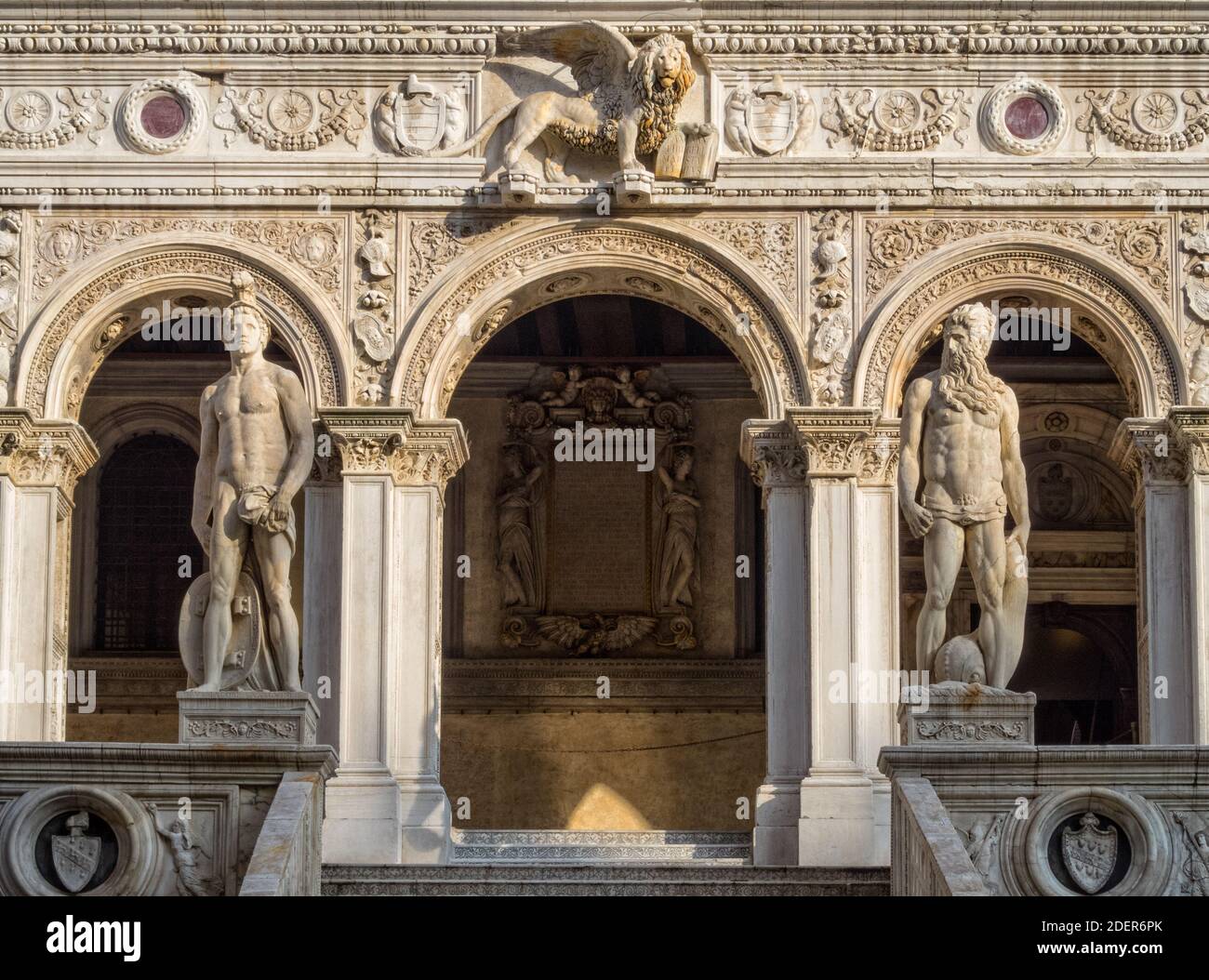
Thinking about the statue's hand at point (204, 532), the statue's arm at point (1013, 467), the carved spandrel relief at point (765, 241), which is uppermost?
the carved spandrel relief at point (765, 241)

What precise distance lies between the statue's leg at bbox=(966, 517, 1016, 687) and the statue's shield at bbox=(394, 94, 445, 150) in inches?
289

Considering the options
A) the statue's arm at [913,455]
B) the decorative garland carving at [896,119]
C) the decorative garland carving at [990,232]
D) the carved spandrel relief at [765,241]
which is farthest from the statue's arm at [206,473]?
the decorative garland carving at [896,119]

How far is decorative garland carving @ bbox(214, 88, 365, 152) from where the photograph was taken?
98.5ft

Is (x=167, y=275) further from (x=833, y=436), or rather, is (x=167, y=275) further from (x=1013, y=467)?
(x=1013, y=467)

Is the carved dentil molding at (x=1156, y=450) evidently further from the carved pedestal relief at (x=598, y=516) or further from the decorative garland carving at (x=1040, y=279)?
the carved pedestal relief at (x=598, y=516)

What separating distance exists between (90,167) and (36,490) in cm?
301

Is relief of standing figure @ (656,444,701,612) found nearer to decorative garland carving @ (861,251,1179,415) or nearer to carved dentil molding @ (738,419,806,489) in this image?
carved dentil molding @ (738,419,806,489)

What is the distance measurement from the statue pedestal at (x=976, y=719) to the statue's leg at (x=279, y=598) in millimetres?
4692

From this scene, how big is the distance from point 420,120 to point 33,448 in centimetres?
461

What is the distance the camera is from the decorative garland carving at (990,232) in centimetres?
2967

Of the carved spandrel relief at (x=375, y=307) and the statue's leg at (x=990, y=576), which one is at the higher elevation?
the carved spandrel relief at (x=375, y=307)

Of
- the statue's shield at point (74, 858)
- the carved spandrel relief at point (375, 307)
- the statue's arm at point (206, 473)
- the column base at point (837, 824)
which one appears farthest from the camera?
the carved spandrel relief at point (375, 307)

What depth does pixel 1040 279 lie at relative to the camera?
29719 mm
